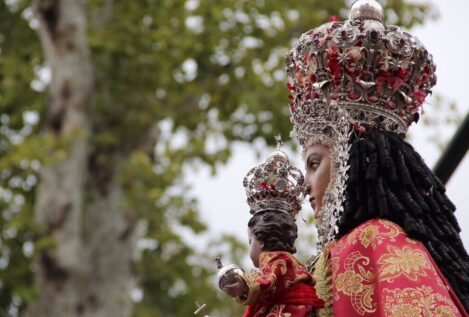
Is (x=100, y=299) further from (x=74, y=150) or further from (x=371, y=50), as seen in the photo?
(x=371, y=50)

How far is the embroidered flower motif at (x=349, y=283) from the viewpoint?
4684 millimetres

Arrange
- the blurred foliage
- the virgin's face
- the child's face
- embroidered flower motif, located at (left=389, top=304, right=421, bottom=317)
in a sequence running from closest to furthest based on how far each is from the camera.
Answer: embroidered flower motif, located at (left=389, top=304, right=421, bottom=317), the child's face, the virgin's face, the blurred foliage

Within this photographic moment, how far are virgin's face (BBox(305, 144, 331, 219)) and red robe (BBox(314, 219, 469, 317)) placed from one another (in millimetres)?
266

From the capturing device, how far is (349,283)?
4711 millimetres

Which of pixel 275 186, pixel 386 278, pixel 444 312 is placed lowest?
pixel 444 312

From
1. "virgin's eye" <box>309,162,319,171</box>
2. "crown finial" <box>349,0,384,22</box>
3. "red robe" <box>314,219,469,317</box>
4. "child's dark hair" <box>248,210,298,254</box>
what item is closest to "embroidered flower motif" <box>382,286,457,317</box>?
"red robe" <box>314,219,469,317</box>

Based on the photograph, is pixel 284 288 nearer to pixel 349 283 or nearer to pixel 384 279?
pixel 349 283

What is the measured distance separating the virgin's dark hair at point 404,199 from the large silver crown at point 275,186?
0.18m

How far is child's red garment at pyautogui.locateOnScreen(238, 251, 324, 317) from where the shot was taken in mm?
4680

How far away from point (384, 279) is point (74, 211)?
13914mm

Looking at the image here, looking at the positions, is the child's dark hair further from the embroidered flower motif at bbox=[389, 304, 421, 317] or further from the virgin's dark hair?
the embroidered flower motif at bbox=[389, 304, 421, 317]

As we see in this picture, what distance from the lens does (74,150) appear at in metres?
18.6

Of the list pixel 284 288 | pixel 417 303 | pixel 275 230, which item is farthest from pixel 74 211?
pixel 417 303

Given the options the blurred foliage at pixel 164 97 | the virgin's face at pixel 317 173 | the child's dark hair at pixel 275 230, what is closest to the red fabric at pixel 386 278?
the child's dark hair at pixel 275 230
